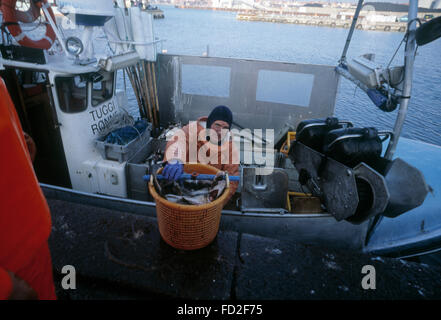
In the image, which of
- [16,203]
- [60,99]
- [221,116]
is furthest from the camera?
[221,116]

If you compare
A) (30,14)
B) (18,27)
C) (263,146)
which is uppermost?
(30,14)

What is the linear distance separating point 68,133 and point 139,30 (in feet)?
9.51

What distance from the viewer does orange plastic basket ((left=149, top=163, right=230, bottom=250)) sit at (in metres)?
1.80

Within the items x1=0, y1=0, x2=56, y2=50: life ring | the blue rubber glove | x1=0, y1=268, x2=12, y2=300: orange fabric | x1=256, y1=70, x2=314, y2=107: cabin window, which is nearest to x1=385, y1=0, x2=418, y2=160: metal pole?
the blue rubber glove

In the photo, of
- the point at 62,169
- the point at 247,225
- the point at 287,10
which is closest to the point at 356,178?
the point at 247,225

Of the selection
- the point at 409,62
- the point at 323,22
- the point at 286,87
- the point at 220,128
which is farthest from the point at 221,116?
the point at 323,22

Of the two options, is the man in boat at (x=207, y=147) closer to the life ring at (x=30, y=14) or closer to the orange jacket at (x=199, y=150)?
the orange jacket at (x=199, y=150)

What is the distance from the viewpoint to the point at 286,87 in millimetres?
5957

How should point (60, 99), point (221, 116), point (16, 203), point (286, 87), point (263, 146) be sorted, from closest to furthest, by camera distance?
point (16, 203), point (60, 99), point (221, 116), point (263, 146), point (286, 87)

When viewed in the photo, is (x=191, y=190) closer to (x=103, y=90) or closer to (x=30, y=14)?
(x=103, y=90)

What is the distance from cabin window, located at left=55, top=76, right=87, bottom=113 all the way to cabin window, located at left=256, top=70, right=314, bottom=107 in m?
3.79

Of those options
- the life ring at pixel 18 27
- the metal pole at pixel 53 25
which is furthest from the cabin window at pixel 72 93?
the life ring at pixel 18 27

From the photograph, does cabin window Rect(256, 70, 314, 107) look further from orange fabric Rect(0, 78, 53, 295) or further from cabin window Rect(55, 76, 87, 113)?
orange fabric Rect(0, 78, 53, 295)

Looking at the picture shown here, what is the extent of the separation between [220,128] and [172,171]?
6.23 ft
